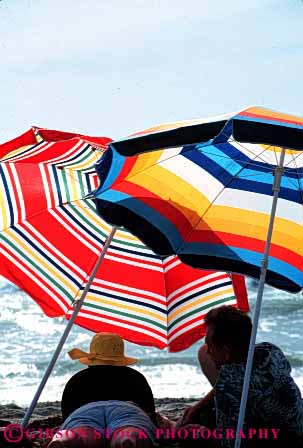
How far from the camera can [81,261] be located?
18.0 feet

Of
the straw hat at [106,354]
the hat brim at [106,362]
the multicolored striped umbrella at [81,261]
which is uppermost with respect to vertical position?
the multicolored striped umbrella at [81,261]

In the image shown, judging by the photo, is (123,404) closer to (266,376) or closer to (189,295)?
(266,376)

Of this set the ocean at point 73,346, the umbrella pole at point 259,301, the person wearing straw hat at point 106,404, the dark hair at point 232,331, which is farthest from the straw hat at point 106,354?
the ocean at point 73,346

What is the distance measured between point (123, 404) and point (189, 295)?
138 centimetres

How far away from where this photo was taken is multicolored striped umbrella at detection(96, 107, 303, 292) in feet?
16.0

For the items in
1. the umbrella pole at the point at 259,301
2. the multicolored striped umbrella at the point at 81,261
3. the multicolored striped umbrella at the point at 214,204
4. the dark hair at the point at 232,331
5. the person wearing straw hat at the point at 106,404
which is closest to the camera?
the person wearing straw hat at the point at 106,404

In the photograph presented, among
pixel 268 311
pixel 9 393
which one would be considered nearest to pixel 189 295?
pixel 9 393

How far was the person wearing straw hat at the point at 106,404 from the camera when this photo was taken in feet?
13.4

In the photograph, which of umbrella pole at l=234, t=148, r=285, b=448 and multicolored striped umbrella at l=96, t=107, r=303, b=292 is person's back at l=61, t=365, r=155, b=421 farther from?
multicolored striped umbrella at l=96, t=107, r=303, b=292

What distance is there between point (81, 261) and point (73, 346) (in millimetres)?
12917

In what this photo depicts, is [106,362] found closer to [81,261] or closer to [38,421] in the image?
[81,261]

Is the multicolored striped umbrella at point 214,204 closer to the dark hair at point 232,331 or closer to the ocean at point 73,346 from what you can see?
the dark hair at point 232,331

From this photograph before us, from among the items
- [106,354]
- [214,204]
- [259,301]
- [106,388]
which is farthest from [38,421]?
[259,301]

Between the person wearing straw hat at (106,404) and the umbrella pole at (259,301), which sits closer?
the person wearing straw hat at (106,404)
